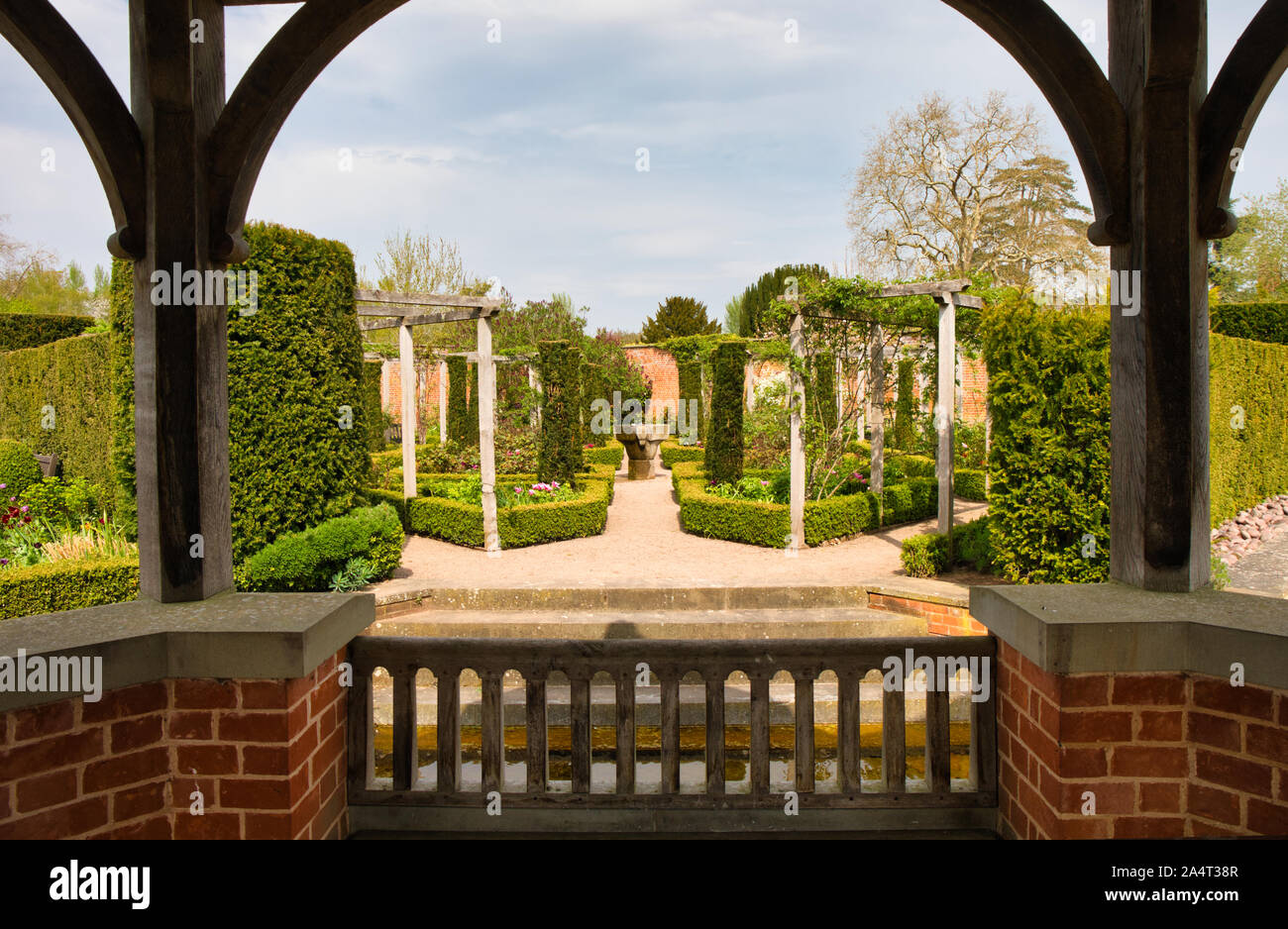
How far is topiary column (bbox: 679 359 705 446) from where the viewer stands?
21.0m

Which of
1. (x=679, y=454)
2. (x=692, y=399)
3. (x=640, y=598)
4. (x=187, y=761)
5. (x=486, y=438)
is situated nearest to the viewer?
(x=187, y=761)

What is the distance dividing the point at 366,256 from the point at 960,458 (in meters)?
18.7

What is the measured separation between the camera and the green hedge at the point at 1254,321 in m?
13.7

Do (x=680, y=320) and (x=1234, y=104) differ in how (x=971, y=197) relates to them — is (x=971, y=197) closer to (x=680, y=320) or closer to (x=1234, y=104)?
(x=680, y=320)

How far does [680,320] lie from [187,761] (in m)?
31.0

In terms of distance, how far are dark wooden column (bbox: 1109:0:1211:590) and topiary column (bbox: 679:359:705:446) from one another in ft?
61.2

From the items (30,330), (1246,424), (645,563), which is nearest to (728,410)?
(645,563)

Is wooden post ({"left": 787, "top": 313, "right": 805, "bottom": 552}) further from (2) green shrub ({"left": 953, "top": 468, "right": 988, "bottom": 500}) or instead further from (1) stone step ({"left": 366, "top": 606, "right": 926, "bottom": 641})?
(2) green shrub ({"left": 953, "top": 468, "right": 988, "bottom": 500})

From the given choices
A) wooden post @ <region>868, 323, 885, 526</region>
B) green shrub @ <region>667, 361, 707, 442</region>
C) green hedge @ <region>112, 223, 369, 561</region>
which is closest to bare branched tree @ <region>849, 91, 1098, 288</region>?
green shrub @ <region>667, 361, 707, 442</region>

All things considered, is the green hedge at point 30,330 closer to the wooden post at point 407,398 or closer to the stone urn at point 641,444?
the wooden post at point 407,398

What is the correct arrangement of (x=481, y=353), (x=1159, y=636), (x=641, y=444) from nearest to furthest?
(x=1159, y=636)
(x=481, y=353)
(x=641, y=444)

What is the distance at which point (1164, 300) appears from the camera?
2.16 meters

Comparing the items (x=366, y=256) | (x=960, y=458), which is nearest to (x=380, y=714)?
(x=960, y=458)
